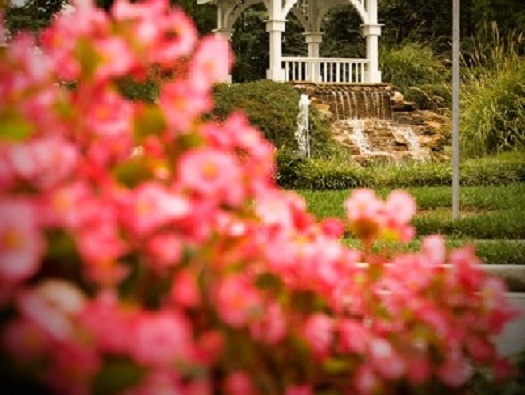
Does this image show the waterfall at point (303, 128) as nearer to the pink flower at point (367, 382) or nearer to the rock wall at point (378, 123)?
the rock wall at point (378, 123)

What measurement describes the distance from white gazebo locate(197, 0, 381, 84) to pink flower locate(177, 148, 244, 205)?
53.5ft

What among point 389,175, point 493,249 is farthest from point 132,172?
point 389,175

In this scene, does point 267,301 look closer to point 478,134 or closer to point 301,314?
point 301,314

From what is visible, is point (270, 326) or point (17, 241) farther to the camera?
point (270, 326)

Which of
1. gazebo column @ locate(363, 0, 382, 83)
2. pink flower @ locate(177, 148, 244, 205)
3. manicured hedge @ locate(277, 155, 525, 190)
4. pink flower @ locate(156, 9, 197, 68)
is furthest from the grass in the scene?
gazebo column @ locate(363, 0, 382, 83)

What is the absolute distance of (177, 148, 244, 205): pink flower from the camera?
1411 millimetres

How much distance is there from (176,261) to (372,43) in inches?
712

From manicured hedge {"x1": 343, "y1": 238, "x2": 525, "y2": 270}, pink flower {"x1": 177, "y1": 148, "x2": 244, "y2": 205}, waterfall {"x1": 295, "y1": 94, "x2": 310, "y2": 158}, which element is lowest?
manicured hedge {"x1": 343, "y1": 238, "x2": 525, "y2": 270}

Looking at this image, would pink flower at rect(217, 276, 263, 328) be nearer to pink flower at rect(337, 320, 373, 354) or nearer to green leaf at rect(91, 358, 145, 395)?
green leaf at rect(91, 358, 145, 395)

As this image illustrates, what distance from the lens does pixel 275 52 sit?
18.2 metres

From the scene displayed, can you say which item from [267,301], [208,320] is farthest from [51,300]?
[267,301]

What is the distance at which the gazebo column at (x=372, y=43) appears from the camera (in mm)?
18625

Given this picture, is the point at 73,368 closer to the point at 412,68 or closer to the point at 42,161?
the point at 42,161

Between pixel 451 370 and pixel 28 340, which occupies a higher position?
pixel 28 340
